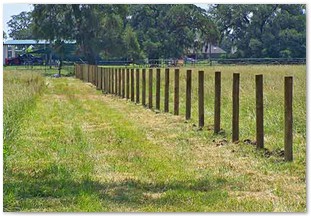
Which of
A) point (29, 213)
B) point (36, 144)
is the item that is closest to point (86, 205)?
point (29, 213)

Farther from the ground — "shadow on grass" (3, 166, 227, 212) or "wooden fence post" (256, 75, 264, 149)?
"wooden fence post" (256, 75, 264, 149)

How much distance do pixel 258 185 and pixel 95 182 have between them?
169 cm

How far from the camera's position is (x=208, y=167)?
316 inches

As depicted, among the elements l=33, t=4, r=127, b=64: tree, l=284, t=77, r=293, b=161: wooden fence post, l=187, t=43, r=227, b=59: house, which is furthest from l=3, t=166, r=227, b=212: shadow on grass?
l=187, t=43, r=227, b=59: house

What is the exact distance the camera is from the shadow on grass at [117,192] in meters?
6.17

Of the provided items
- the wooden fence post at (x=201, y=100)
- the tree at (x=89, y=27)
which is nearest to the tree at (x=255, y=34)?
the tree at (x=89, y=27)

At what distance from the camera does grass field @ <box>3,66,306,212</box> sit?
245 inches

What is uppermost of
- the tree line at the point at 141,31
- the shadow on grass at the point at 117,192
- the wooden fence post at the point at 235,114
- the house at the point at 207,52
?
the tree line at the point at 141,31

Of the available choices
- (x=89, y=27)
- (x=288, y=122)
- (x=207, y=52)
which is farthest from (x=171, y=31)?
(x=288, y=122)

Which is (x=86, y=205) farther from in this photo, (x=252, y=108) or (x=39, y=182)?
(x=252, y=108)

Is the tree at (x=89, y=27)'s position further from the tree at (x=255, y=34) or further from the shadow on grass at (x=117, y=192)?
the shadow on grass at (x=117, y=192)

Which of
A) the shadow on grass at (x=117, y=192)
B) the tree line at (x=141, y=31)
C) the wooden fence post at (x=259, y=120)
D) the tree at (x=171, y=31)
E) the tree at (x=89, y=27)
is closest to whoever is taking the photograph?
the shadow on grass at (x=117, y=192)

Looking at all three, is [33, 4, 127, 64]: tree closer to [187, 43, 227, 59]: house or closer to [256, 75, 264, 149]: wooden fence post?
[187, 43, 227, 59]: house

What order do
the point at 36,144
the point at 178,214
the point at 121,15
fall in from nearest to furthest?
the point at 178,214, the point at 36,144, the point at 121,15
